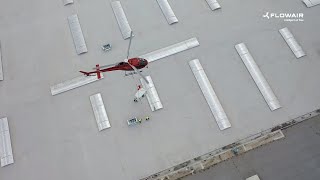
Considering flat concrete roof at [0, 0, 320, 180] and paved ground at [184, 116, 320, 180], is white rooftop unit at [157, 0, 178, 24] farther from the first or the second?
paved ground at [184, 116, 320, 180]

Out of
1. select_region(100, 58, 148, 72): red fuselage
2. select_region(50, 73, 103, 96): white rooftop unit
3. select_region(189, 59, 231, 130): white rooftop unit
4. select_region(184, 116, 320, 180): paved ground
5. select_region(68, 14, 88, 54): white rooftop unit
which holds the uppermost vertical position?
select_region(68, 14, 88, 54): white rooftop unit

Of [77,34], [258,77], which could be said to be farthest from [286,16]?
[77,34]

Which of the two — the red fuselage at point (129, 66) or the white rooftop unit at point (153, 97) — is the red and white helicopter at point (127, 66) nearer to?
the red fuselage at point (129, 66)

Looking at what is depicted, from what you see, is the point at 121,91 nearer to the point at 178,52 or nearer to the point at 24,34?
the point at 178,52

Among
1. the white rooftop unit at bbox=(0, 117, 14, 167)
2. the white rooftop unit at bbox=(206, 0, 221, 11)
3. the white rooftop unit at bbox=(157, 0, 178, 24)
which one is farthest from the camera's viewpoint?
the white rooftop unit at bbox=(206, 0, 221, 11)

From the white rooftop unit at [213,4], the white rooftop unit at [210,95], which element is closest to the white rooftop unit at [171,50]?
the white rooftop unit at [210,95]

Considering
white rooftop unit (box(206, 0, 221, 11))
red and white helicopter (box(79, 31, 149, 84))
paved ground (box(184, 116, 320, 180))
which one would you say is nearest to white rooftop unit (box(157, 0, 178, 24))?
white rooftop unit (box(206, 0, 221, 11))
